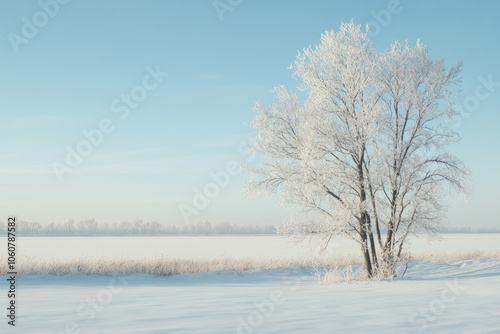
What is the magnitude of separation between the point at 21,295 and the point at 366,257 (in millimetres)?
11859

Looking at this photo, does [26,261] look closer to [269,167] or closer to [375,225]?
[269,167]

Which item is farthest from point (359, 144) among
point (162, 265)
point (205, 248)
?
point (205, 248)

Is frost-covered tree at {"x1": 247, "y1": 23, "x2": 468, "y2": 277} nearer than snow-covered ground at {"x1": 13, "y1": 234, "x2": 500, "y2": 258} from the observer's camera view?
Yes

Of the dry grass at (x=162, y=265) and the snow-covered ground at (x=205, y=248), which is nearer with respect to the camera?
the dry grass at (x=162, y=265)

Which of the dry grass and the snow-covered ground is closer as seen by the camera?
the dry grass

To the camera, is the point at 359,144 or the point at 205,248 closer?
the point at 359,144

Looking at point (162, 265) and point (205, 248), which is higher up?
point (162, 265)

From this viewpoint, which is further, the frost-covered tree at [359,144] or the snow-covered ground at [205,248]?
the snow-covered ground at [205,248]

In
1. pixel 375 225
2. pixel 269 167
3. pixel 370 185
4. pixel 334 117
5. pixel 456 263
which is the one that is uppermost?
pixel 334 117

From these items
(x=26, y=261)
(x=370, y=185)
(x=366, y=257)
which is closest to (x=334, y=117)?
(x=370, y=185)

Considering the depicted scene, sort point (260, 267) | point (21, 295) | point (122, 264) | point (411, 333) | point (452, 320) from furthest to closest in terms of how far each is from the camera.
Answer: point (260, 267), point (122, 264), point (21, 295), point (452, 320), point (411, 333)

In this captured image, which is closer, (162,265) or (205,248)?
(162,265)

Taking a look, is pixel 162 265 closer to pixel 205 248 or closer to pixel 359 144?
pixel 359 144

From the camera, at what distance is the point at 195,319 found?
646cm
